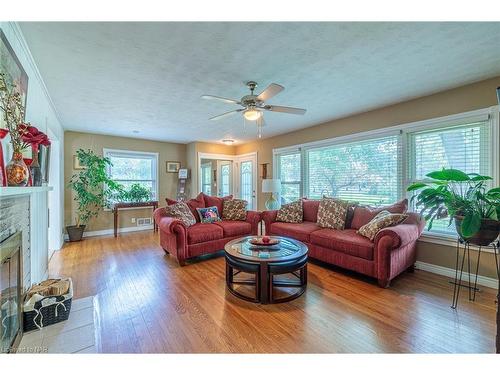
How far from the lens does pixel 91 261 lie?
3447mm

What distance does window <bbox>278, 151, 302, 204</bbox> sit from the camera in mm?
4998

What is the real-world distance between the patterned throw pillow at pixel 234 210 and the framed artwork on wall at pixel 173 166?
261 cm

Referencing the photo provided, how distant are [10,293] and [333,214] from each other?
3.53 m

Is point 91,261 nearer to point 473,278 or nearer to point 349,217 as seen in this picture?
point 349,217

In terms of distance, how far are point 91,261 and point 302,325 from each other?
3.29 metres

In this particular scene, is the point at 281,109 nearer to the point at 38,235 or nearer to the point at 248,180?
the point at 38,235

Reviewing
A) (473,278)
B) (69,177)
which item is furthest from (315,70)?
(69,177)

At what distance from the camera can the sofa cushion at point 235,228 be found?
3752 mm

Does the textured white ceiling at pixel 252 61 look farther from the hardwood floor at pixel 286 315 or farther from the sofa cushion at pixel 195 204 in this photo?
the hardwood floor at pixel 286 315

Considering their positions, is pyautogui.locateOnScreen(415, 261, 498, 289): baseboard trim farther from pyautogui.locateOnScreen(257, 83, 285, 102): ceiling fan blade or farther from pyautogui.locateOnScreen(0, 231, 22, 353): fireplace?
pyautogui.locateOnScreen(0, 231, 22, 353): fireplace

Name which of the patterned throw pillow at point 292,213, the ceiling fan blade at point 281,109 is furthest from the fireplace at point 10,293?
the patterned throw pillow at point 292,213

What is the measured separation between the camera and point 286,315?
204 centimetres

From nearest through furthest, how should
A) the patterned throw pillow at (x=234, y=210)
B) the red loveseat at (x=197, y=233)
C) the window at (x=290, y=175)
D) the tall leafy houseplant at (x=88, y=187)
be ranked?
the red loveseat at (x=197, y=233)
the patterned throw pillow at (x=234, y=210)
the tall leafy houseplant at (x=88, y=187)
the window at (x=290, y=175)

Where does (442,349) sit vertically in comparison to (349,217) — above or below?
below
